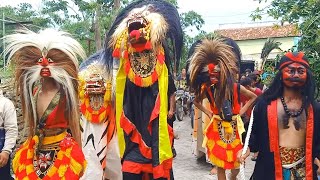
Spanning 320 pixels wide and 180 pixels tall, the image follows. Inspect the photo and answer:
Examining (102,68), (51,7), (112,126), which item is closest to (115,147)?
(112,126)

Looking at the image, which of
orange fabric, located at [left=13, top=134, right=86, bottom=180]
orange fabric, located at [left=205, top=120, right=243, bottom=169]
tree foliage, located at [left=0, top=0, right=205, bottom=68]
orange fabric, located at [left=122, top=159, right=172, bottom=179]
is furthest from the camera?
tree foliage, located at [left=0, top=0, right=205, bottom=68]

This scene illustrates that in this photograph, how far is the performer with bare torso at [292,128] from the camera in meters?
4.46

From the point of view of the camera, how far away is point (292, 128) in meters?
4.57

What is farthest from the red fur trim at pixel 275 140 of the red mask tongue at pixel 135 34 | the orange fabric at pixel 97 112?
the orange fabric at pixel 97 112

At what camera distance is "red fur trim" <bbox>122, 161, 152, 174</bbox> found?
16.9ft

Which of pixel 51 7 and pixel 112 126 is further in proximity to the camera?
pixel 51 7

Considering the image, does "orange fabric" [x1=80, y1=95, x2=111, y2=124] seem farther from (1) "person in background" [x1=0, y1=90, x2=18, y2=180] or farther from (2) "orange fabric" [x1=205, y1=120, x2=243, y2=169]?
(2) "orange fabric" [x1=205, y1=120, x2=243, y2=169]

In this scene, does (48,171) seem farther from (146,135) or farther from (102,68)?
(102,68)

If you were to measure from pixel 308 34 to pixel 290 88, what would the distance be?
135 centimetres

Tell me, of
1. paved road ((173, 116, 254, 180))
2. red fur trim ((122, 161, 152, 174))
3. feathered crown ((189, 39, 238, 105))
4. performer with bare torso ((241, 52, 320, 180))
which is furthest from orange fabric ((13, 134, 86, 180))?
paved road ((173, 116, 254, 180))

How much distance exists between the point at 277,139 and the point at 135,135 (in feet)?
4.99

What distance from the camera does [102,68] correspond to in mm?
6219

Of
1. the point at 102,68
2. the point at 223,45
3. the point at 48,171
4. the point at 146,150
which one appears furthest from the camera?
the point at 223,45

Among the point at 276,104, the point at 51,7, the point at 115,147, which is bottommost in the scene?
the point at 115,147
